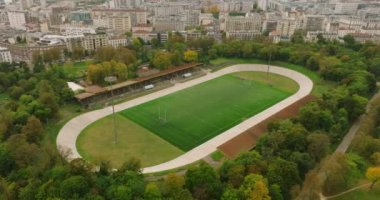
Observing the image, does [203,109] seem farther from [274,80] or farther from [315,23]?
[315,23]

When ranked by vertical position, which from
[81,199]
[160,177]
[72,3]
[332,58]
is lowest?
[160,177]

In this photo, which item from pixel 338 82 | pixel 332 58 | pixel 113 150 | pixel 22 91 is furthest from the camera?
pixel 332 58

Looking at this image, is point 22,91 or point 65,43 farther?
point 65,43

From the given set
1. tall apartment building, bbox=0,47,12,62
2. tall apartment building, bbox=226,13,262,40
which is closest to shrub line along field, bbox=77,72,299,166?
tall apartment building, bbox=0,47,12,62

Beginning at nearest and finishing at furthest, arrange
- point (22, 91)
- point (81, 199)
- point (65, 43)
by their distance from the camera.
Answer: point (81, 199), point (22, 91), point (65, 43)

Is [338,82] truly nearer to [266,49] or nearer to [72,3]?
[266,49]

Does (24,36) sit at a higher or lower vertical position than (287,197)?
higher

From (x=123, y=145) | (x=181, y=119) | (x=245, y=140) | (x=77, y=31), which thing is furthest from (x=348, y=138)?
(x=77, y=31)

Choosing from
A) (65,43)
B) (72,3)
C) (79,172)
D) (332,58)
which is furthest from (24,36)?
(332,58)

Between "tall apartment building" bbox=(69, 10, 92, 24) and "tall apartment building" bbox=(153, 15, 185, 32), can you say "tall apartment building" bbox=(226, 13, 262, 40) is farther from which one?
"tall apartment building" bbox=(69, 10, 92, 24)
